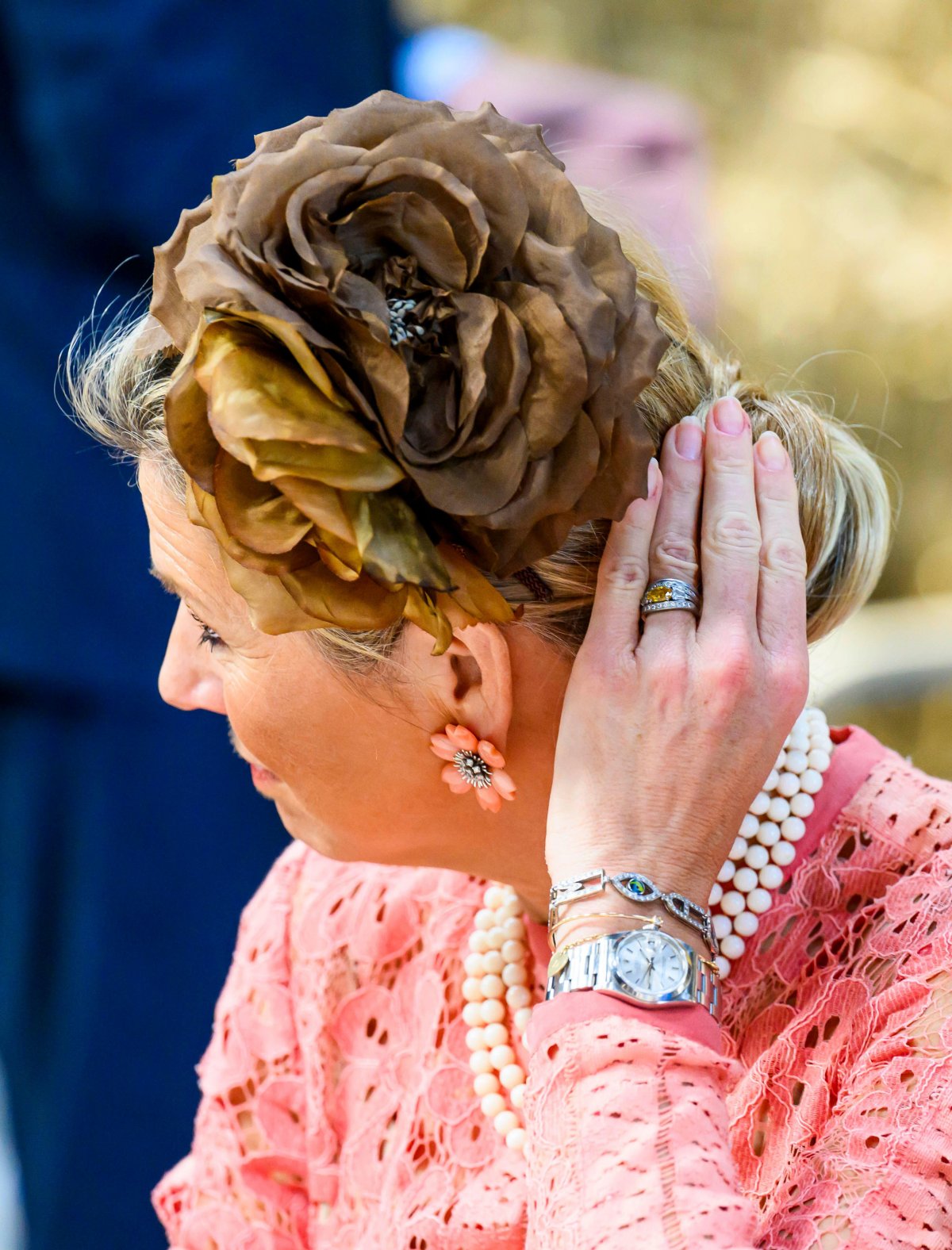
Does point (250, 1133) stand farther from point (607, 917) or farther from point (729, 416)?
point (729, 416)

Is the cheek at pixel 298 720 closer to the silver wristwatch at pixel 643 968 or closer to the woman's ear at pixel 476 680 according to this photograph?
the woman's ear at pixel 476 680

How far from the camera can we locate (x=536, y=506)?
2.90 feet

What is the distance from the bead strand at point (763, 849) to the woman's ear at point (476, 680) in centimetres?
24

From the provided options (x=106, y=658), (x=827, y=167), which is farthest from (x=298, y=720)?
(x=827, y=167)

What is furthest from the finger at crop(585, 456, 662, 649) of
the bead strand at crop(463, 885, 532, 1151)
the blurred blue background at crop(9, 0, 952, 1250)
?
the blurred blue background at crop(9, 0, 952, 1250)

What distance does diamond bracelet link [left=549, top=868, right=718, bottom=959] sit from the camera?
97cm

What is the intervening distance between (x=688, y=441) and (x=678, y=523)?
74 mm

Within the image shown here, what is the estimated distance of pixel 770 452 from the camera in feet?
3.54

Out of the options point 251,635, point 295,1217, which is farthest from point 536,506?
point 295,1217

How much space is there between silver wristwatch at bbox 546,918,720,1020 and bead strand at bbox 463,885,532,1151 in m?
0.36

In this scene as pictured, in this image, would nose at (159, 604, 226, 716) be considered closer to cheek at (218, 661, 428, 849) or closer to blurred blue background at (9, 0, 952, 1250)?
cheek at (218, 661, 428, 849)

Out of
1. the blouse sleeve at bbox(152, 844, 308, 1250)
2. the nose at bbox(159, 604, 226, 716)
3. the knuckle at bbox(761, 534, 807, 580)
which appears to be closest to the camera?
the knuckle at bbox(761, 534, 807, 580)

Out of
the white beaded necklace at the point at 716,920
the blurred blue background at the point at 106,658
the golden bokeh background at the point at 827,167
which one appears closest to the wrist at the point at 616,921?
the white beaded necklace at the point at 716,920

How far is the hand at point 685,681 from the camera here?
1.00m
